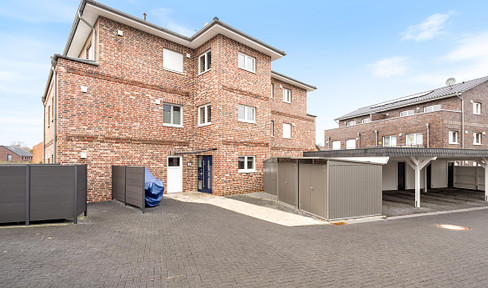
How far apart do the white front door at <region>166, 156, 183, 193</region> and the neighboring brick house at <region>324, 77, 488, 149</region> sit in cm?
1938

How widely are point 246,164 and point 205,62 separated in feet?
21.1

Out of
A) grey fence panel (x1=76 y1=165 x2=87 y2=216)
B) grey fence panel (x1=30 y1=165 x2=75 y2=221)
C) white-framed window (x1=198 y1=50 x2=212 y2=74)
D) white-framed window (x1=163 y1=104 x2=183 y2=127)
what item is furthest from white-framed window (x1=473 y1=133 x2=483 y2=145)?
grey fence panel (x1=30 y1=165 x2=75 y2=221)

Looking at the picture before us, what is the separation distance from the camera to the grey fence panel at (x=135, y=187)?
895 cm

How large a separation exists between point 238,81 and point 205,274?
11.4 metres

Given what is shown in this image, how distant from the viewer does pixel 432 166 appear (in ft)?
62.3

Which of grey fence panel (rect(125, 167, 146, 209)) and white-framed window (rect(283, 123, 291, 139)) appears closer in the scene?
grey fence panel (rect(125, 167, 146, 209))

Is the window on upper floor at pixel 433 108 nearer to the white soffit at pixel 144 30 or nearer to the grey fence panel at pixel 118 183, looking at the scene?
the white soffit at pixel 144 30

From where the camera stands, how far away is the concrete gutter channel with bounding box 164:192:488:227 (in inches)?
332

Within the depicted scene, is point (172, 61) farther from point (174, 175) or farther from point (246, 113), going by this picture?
point (174, 175)

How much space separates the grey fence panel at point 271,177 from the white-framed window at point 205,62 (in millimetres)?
6651

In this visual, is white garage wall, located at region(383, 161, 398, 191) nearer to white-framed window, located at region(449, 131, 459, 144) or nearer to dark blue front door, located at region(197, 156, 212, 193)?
white-framed window, located at region(449, 131, 459, 144)

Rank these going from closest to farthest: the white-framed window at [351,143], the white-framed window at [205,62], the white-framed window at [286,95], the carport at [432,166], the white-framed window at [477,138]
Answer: the carport at [432,166] < the white-framed window at [205,62] < the white-framed window at [286,95] < the white-framed window at [477,138] < the white-framed window at [351,143]

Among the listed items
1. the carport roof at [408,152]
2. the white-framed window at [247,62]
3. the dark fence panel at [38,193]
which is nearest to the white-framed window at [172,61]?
the white-framed window at [247,62]

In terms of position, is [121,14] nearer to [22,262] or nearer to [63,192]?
[63,192]
